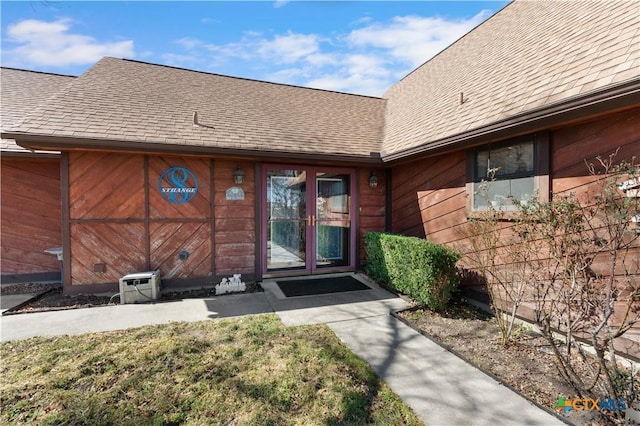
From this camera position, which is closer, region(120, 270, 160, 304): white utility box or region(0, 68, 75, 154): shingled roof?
region(120, 270, 160, 304): white utility box

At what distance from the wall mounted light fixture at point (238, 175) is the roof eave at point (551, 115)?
11.0 ft

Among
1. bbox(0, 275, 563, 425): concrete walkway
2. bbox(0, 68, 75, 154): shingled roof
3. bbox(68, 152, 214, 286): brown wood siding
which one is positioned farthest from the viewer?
bbox(0, 68, 75, 154): shingled roof

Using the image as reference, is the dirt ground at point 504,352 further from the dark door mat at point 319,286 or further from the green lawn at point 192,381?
the dark door mat at point 319,286

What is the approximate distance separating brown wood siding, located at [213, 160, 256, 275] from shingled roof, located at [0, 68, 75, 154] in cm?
351

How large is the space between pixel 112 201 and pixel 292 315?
363 cm

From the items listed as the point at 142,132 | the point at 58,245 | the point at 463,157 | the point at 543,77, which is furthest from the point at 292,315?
the point at 58,245

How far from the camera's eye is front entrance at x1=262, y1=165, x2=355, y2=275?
5.83 metres

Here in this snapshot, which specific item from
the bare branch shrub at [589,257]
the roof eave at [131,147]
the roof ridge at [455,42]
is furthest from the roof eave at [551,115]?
the roof ridge at [455,42]

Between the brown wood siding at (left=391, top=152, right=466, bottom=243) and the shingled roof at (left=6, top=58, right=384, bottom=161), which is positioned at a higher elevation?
the shingled roof at (left=6, top=58, right=384, bottom=161)

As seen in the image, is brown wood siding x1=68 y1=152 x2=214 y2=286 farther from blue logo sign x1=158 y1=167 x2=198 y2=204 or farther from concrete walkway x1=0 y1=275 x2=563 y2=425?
concrete walkway x1=0 y1=275 x2=563 y2=425

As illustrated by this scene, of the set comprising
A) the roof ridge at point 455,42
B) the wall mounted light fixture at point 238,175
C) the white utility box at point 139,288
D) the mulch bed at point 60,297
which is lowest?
the mulch bed at point 60,297

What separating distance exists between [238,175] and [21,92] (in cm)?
614

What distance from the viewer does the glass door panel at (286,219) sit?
5824 millimetres

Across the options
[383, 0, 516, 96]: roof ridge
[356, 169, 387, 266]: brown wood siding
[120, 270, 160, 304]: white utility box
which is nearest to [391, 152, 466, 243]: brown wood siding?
[356, 169, 387, 266]: brown wood siding
